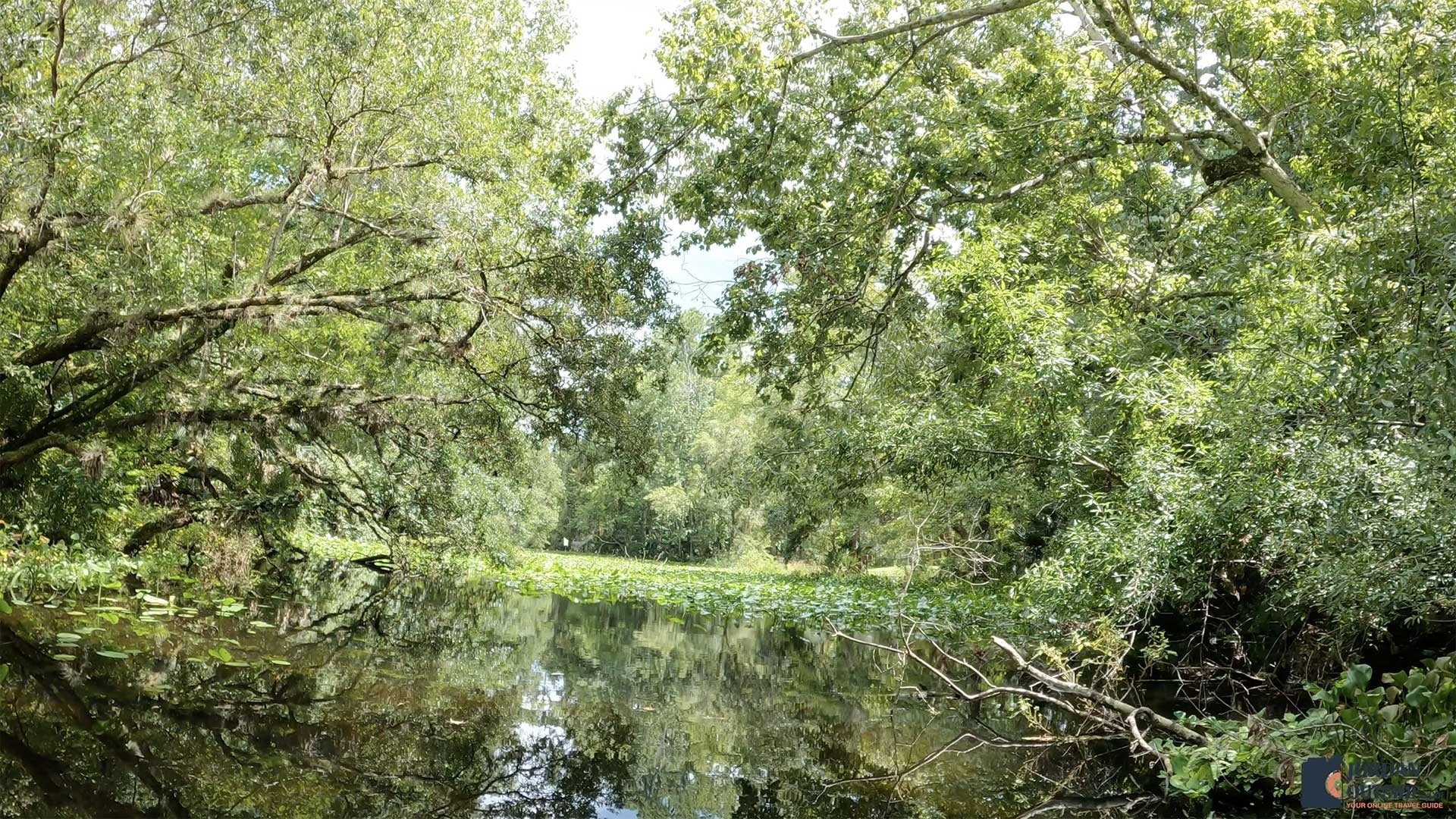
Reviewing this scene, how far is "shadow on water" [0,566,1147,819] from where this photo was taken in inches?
162

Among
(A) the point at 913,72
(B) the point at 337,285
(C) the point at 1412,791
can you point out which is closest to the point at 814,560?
(B) the point at 337,285

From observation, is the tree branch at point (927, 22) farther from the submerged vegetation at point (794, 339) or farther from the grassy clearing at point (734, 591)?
the grassy clearing at point (734, 591)

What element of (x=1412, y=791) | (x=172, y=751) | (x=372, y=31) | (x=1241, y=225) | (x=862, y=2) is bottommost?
(x=172, y=751)

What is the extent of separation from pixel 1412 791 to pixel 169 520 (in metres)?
12.7

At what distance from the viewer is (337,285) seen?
12.8 meters

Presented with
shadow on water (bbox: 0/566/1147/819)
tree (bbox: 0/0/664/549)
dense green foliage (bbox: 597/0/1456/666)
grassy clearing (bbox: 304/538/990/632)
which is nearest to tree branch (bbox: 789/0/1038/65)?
dense green foliage (bbox: 597/0/1456/666)

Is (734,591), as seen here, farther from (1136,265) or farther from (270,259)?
(270,259)

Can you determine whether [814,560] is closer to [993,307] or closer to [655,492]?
[655,492]

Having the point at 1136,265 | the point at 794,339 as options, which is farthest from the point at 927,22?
the point at 1136,265

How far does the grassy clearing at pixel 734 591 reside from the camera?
1354 centimetres

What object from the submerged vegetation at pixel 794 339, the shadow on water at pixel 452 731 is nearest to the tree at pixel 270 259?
the submerged vegetation at pixel 794 339

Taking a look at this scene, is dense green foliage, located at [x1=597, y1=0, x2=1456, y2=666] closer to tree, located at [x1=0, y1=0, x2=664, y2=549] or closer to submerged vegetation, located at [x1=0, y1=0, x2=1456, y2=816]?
submerged vegetation, located at [x1=0, y1=0, x2=1456, y2=816]

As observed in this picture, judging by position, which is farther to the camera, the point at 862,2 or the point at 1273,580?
the point at 862,2

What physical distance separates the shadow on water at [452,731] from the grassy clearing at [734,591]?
3.56 meters
